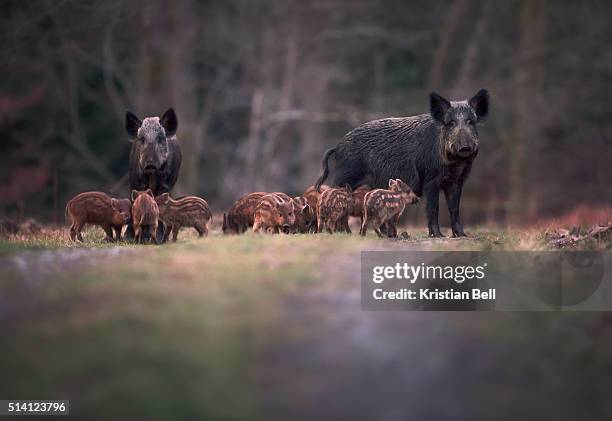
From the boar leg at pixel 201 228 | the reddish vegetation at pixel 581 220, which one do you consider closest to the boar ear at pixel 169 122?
the boar leg at pixel 201 228

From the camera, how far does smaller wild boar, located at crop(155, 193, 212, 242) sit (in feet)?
33.7

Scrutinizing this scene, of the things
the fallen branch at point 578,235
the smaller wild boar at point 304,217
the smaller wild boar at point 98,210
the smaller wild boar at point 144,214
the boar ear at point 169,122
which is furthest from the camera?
the boar ear at point 169,122

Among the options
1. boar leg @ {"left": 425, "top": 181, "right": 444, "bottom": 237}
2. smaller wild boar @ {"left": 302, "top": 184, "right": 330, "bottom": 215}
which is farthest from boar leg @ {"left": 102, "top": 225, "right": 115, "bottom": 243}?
boar leg @ {"left": 425, "top": 181, "right": 444, "bottom": 237}

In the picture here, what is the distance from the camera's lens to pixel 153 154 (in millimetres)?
10719

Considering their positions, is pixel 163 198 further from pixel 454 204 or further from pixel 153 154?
pixel 454 204

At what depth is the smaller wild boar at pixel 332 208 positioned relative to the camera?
10508 millimetres

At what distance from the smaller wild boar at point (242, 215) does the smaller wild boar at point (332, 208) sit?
2.42 ft

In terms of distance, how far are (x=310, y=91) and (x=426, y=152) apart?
17163 millimetres

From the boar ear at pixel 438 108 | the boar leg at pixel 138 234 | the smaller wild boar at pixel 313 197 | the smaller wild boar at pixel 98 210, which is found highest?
the boar ear at pixel 438 108

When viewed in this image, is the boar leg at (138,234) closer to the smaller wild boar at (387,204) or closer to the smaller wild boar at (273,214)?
the smaller wild boar at (273,214)

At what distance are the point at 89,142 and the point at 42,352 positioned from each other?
73.2ft

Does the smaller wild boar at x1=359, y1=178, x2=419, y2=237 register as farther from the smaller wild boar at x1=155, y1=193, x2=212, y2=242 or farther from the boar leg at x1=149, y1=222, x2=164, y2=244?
the boar leg at x1=149, y1=222, x2=164, y2=244

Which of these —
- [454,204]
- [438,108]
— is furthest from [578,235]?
[438,108]

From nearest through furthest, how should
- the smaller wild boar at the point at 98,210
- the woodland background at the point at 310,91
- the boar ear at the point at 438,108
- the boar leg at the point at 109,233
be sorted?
1. the smaller wild boar at the point at 98,210
2. the boar leg at the point at 109,233
3. the boar ear at the point at 438,108
4. the woodland background at the point at 310,91
